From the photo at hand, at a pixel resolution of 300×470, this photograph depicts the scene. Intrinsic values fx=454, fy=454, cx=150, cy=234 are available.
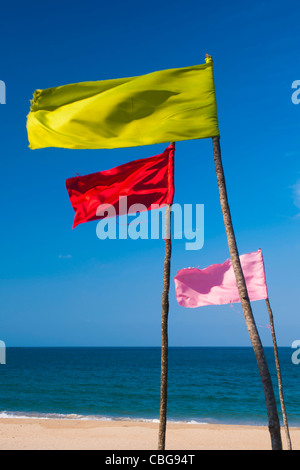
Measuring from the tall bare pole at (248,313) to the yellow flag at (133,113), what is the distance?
630mm

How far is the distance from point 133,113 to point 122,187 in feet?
5.22

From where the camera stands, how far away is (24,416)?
94.7ft

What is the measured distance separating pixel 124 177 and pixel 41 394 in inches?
1596

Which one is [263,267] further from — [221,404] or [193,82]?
[221,404]

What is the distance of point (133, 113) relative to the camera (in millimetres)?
7832

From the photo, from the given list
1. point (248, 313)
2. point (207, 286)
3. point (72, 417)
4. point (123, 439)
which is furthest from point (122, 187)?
point (72, 417)

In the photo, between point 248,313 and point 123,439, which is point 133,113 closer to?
point 248,313

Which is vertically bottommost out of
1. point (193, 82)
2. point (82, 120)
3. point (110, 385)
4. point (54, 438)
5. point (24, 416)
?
point (54, 438)

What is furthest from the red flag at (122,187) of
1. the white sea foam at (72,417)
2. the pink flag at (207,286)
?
the white sea foam at (72,417)

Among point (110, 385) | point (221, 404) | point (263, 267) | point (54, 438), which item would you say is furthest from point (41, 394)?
point (263, 267)

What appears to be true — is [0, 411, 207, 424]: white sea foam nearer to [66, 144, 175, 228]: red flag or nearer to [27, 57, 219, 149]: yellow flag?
[66, 144, 175, 228]: red flag

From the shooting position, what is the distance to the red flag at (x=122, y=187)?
8820mm

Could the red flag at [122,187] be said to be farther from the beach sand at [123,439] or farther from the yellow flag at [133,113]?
the beach sand at [123,439]

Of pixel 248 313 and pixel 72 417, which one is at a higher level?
pixel 72 417
